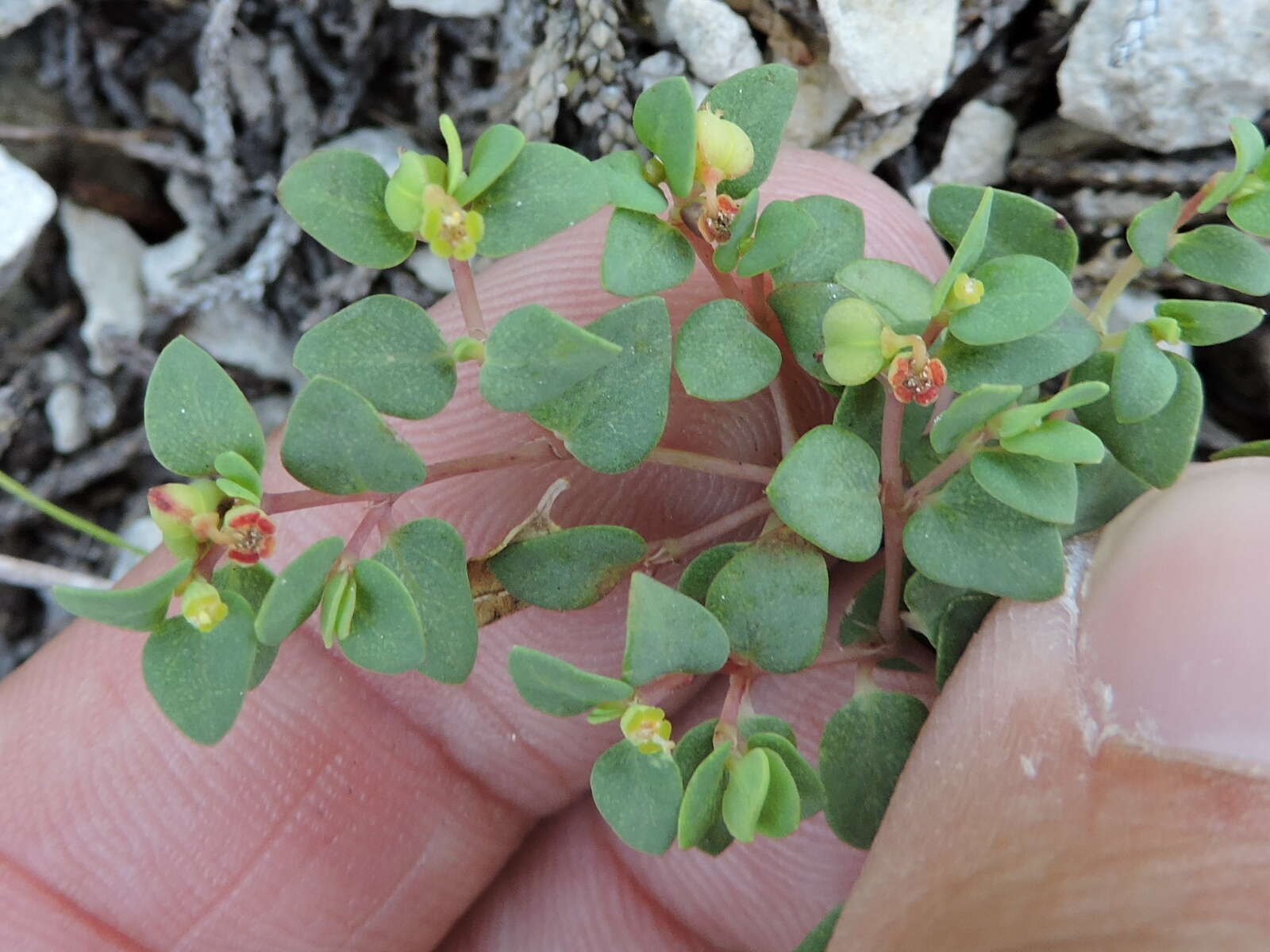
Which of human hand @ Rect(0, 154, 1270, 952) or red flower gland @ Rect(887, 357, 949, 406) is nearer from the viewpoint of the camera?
red flower gland @ Rect(887, 357, 949, 406)

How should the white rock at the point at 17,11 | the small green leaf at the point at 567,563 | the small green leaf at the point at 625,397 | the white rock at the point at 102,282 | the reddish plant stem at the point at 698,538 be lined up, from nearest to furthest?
the small green leaf at the point at 625,397 < the small green leaf at the point at 567,563 < the reddish plant stem at the point at 698,538 < the white rock at the point at 17,11 < the white rock at the point at 102,282

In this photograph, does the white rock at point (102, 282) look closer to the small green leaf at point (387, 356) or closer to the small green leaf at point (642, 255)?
the small green leaf at point (387, 356)

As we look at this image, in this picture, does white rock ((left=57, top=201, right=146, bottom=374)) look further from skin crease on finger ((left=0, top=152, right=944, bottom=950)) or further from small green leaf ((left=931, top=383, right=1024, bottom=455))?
small green leaf ((left=931, top=383, right=1024, bottom=455))

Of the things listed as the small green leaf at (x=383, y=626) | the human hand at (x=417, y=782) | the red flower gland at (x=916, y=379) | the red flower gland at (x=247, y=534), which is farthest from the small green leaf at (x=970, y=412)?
the red flower gland at (x=247, y=534)

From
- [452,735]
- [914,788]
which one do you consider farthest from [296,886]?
[914,788]

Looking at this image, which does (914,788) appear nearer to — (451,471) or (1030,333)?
(1030,333)

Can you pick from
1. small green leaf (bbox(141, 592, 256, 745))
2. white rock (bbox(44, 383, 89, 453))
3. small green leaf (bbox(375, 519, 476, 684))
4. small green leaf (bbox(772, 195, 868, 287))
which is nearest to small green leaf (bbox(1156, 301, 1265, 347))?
small green leaf (bbox(772, 195, 868, 287))
